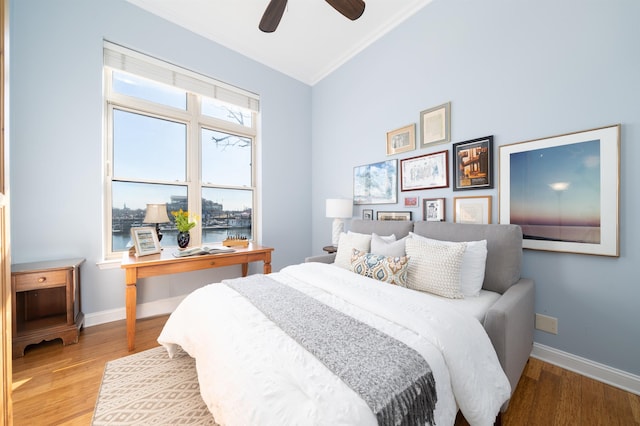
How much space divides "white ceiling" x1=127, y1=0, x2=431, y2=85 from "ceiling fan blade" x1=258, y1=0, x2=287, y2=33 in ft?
2.21

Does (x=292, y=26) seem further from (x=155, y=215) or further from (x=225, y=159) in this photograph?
(x=155, y=215)

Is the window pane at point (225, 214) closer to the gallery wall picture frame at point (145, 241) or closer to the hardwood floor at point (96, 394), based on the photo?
the gallery wall picture frame at point (145, 241)

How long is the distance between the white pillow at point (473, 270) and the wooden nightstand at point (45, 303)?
3.10 metres

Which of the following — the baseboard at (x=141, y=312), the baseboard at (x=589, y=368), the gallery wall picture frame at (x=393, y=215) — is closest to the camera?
the baseboard at (x=589, y=368)

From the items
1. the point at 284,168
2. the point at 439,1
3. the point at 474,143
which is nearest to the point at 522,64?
the point at 474,143

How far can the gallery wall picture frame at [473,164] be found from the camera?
2.03m

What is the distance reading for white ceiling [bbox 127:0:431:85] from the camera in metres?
2.49

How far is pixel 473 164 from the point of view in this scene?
2121 mm

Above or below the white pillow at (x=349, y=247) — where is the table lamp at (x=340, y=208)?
above

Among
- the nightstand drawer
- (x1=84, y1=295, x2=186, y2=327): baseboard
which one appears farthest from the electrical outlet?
the nightstand drawer

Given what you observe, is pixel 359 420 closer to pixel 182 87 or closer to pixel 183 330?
pixel 183 330

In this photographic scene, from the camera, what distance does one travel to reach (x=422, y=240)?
191cm

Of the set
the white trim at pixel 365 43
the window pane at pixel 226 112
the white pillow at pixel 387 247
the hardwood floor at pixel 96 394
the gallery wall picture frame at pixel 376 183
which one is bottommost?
the hardwood floor at pixel 96 394

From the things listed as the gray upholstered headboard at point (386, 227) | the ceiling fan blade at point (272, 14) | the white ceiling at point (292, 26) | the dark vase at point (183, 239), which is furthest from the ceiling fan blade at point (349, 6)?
the dark vase at point (183, 239)
